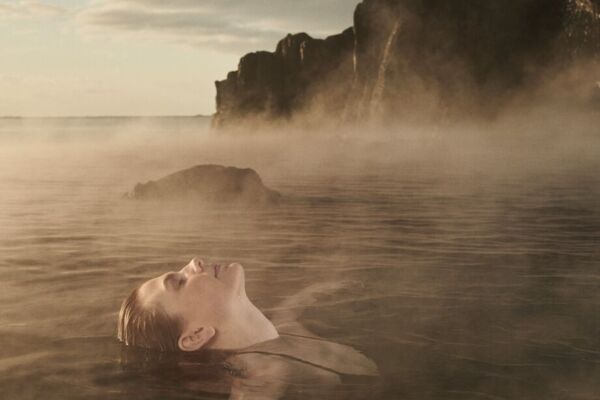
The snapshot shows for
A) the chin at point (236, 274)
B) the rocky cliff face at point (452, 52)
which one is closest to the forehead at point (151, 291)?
the chin at point (236, 274)

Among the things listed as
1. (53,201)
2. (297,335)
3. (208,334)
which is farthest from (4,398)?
(53,201)

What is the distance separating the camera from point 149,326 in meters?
5.57

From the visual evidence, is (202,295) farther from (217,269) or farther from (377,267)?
(377,267)

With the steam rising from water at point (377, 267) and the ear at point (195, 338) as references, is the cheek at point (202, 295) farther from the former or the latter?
the steam rising from water at point (377, 267)

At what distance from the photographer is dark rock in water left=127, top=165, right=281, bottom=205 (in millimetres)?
16328

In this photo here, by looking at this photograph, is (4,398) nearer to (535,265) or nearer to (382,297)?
(382,297)

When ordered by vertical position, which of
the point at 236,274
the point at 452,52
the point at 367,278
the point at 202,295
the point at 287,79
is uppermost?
the point at 452,52

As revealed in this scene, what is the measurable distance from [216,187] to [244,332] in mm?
11025

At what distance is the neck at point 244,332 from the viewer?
5648 millimetres

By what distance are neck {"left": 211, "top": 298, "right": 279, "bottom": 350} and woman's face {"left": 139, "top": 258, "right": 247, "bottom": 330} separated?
0.22 m

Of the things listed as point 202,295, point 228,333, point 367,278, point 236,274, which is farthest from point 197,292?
point 367,278

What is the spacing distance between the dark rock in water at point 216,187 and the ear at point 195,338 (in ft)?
35.0

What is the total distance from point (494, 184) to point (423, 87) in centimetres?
3087

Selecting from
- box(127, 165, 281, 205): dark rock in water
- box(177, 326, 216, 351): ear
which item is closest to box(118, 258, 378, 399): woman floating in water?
box(177, 326, 216, 351): ear
